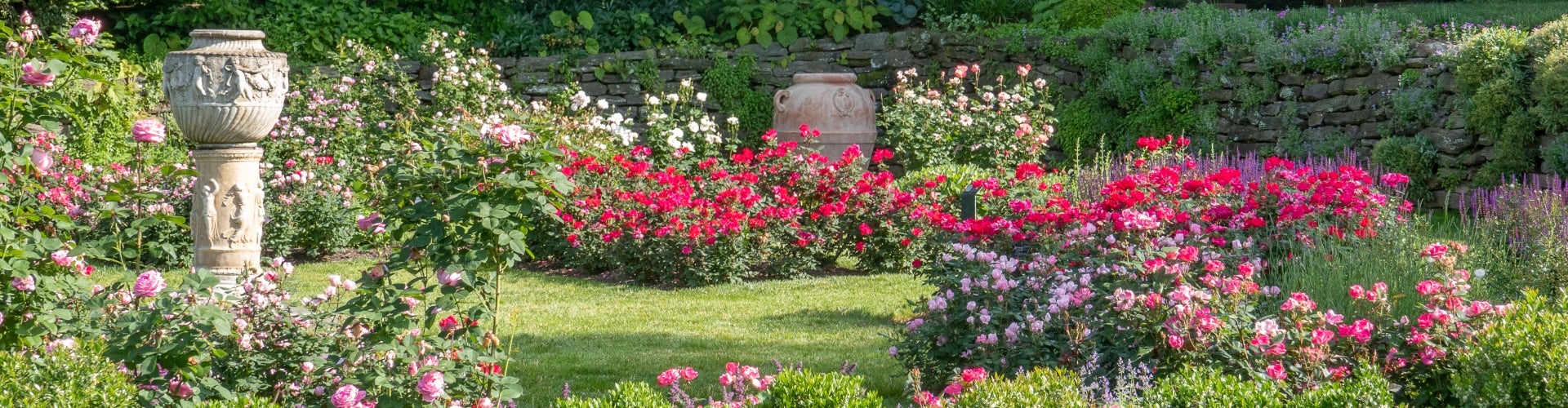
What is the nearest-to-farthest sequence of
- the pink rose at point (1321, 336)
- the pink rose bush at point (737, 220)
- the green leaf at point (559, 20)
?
the pink rose at point (1321, 336), the pink rose bush at point (737, 220), the green leaf at point (559, 20)

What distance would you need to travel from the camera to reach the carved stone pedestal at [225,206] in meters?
5.02

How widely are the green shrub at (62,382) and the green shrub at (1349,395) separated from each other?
7.56 ft

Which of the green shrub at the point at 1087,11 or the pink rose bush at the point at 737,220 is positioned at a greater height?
the green shrub at the point at 1087,11

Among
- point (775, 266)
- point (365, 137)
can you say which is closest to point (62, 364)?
point (775, 266)

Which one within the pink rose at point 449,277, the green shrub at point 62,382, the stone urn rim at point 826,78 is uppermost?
the pink rose at point 449,277

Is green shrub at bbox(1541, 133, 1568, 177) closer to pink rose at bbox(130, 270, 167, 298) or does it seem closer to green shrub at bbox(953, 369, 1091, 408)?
green shrub at bbox(953, 369, 1091, 408)

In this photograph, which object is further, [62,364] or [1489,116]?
[1489,116]

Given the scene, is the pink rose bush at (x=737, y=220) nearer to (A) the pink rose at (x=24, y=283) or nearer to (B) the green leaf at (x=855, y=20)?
(A) the pink rose at (x=24, y=283)

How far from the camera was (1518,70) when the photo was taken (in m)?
7.18

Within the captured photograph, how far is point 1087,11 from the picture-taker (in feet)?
35.3

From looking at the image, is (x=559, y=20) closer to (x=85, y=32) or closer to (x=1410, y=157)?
(x=1410, y=157)

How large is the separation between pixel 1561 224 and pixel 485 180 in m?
3.82

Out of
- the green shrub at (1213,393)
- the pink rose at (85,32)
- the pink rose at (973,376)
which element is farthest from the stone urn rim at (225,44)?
the green shrub at (1213,393)

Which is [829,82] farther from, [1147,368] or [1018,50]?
[1147,368]
